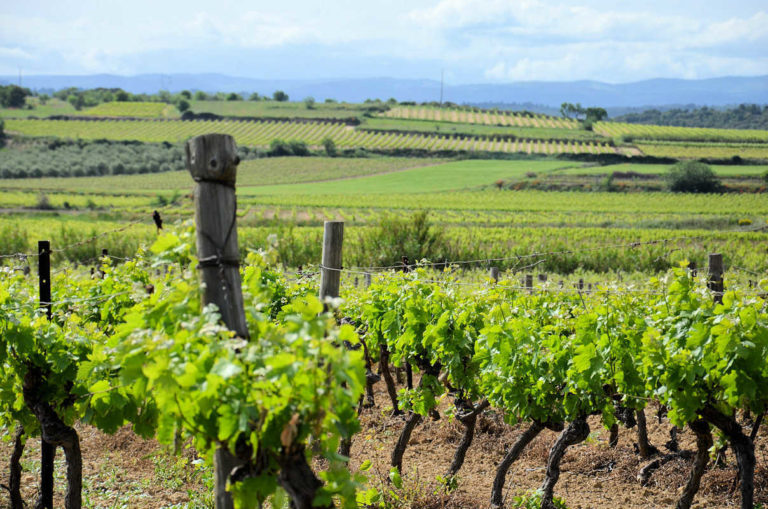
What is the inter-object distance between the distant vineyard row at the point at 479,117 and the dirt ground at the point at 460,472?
101 metres

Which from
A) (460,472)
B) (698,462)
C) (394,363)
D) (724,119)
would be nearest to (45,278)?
(394,363)

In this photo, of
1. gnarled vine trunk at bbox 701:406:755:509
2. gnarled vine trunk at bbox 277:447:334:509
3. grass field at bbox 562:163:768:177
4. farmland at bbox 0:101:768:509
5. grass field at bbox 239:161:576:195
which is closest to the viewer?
farmland at bbox 0:101:768:509

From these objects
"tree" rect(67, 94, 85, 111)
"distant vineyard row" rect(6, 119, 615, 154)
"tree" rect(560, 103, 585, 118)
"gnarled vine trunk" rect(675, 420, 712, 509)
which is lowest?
"gnarled vine trunk" rect(675, 420, 712, 509)

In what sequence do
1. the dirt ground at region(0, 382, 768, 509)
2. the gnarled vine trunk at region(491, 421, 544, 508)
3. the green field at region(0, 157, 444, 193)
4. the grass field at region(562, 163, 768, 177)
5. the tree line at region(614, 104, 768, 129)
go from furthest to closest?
the tree line at region(614, 104, 768, 129)
the grass field at region(562, 163, 768, 177)
the green field at region(0, 157, 444, 193)
the dirt ground at region(0, 382, 768, 509)
the gnarled vine trunk at region(491, 421, 544, 508)

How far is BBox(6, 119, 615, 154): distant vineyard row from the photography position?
87.4 metres

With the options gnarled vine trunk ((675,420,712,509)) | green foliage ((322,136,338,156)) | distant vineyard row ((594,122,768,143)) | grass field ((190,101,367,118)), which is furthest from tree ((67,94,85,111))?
gnarled vine trunk ((675,420,712,509))

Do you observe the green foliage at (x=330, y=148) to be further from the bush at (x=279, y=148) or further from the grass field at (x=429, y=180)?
the grass field at (x=429, y=180)

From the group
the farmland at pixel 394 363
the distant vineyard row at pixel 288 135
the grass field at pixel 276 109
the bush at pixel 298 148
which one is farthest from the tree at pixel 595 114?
the farmland at pixel 394 363

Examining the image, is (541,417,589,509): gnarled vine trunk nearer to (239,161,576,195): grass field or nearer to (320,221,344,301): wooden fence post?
(320,221,344,301): wooden fence post

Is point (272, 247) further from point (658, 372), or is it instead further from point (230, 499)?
point (658, 372)

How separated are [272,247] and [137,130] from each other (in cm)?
9846

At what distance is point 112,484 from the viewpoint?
6.89 m

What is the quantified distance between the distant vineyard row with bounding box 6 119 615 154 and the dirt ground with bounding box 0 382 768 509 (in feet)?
257

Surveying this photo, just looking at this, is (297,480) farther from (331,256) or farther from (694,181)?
(694,181)
